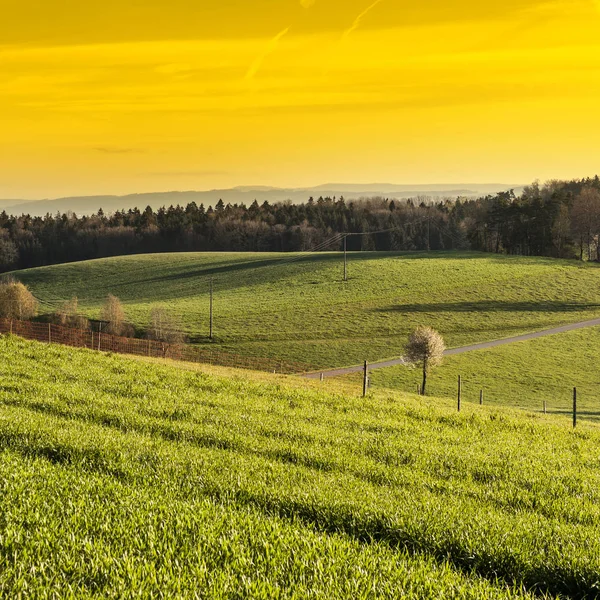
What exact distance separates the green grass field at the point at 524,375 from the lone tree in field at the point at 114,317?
39677mm

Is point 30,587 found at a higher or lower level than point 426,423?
higher

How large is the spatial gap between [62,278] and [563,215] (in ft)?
367

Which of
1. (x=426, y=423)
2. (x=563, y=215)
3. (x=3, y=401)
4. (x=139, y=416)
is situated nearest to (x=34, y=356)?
(x=3, y=401)

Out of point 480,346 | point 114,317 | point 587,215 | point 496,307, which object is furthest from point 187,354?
point 587,215

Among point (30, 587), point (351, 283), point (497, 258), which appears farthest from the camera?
point (497, 258)

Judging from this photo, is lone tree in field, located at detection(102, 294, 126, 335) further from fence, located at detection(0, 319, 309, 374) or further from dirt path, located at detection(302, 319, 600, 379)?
dirt path, located at detection(302, 319, 600, 379)

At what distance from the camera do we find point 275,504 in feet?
31.9

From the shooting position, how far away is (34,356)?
77.5 feet

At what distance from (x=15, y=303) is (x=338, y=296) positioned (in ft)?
162

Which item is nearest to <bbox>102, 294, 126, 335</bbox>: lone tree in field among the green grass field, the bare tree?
the green grass field

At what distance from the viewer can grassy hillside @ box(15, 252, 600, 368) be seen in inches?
3324

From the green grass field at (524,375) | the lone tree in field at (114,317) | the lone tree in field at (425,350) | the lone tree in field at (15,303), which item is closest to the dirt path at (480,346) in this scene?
the green grass field at (524,375)

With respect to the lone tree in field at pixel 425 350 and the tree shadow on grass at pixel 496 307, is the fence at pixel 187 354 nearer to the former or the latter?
the lone tree in field at pixel 425 350

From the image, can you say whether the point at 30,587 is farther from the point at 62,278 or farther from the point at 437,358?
the point at 62,278
